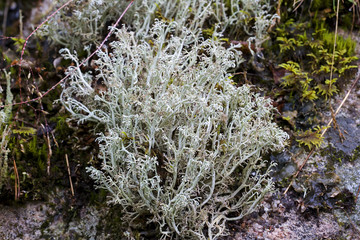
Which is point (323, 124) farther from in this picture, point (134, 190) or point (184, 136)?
point (134, 190)

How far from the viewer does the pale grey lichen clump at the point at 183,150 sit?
2072 millimetres

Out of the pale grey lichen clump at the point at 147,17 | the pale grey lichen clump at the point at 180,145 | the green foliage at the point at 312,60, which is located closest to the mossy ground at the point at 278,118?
the green foliage at the point at 312,60

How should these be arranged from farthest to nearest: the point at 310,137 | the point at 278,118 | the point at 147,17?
the point at 147,17 → the point at 278,118 → the point at 310,137

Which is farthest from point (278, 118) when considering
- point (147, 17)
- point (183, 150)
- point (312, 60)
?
point (147, 17)

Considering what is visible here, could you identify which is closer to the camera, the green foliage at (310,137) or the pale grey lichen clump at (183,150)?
the pale grey lichen clump at (183,150)

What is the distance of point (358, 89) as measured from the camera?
114 inches

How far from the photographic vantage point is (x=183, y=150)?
2111 mm

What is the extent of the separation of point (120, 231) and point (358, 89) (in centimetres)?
234

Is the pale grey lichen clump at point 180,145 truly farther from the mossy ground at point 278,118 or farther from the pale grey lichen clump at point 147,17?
the pale grey lichen clump at point 147,17

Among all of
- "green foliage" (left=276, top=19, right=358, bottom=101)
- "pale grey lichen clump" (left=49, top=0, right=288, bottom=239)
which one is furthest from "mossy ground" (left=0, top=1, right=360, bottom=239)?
"pale grey lichen clump" (left=49, top=0, right=288, bottom=239)

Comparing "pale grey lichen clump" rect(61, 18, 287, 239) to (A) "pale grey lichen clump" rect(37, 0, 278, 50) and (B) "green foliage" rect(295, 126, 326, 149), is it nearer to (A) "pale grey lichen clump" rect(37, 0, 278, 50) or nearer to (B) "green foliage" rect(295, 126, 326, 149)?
(B) "green foliage" rect(295, 126, 326, 149)

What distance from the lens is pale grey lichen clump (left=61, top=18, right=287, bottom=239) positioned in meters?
2.07

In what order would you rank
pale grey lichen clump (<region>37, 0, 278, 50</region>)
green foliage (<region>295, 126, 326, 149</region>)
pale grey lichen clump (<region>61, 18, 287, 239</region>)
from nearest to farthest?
1. pale grey lichen clump (<region>61, 18, 287, 239</region>)
2. green foliage (<region>295, 126, 326, 149</region>)
3. pale grey lichen clump (<region>37, 0, 278, 50</region>)

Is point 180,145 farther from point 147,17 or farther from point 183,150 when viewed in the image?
point 147,17
